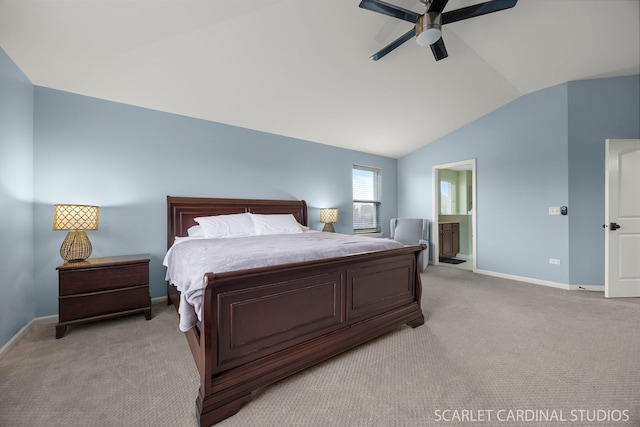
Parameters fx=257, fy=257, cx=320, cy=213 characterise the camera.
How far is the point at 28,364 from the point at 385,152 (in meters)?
5.75

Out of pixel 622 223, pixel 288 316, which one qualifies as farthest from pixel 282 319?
pixel 622 223

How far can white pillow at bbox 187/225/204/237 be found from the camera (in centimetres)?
320

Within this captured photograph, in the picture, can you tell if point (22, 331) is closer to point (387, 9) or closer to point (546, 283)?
point (387, 9)

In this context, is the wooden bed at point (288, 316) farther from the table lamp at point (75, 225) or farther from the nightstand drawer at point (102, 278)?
the table lamp at point (75, 225)

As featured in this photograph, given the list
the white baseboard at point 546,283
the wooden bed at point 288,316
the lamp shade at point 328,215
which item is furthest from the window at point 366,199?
the wooden bed at point 288,316

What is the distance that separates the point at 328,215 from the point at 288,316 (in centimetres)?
295

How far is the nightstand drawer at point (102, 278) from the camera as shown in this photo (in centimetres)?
235

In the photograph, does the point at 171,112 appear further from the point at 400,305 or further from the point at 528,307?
the point at 528,307

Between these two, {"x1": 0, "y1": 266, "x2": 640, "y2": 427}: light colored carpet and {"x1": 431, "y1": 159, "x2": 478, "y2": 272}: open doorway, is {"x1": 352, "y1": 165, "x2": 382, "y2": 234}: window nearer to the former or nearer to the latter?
{"x1": 431, "y1": 159, "x2": 478, "y2": 272}: open doorway

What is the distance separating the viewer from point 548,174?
3898 millimetres

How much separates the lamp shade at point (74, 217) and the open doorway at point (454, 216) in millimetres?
5404

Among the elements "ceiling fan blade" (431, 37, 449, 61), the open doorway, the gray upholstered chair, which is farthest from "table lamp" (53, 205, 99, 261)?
the open doorway

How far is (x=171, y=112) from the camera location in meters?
3.33

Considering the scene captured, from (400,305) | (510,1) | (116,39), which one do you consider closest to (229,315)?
(400,305)
